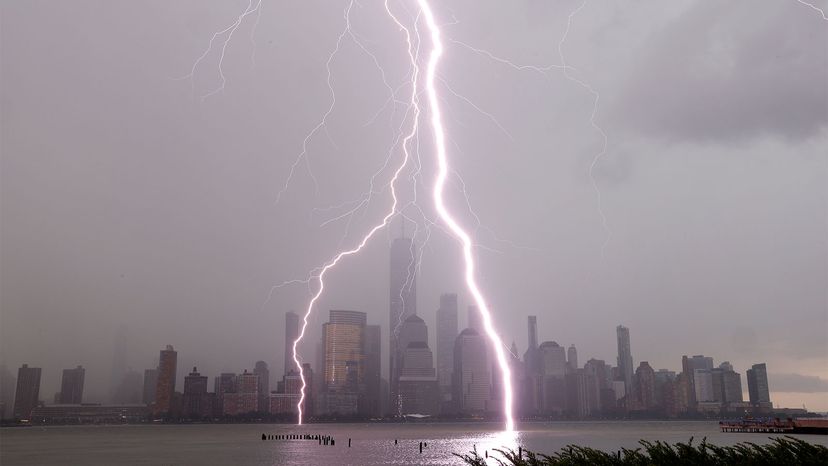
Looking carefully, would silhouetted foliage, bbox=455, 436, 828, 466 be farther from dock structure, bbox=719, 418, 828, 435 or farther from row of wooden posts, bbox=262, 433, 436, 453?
dock structure, bbox=719, 418, 828, 435

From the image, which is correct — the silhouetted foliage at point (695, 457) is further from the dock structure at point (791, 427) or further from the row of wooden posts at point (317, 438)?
the dock structure at point (791, 427)

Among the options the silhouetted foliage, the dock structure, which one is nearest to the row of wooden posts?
the dock structure

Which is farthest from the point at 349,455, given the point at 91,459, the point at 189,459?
the point at 91,459

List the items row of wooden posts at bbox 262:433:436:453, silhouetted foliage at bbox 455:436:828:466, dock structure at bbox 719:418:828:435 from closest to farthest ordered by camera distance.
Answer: silhouetted foliage at bbox 455:436:828:466, row of wooden posts at bbox 262:433:436:453, dock structure at bbox 719:418:828:435

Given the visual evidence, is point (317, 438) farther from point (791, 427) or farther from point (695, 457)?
point (695, 457)

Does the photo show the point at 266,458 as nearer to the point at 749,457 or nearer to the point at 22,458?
the point at 22,458

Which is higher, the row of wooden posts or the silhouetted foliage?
the silhouetted foliage

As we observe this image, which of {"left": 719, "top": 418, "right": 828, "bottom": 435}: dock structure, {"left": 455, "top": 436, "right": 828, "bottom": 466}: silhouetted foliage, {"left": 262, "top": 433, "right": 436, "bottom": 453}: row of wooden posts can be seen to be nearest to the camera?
{"left": 455, "top": 436, "right": 828, "bottom": 466}: silhouetted foliage

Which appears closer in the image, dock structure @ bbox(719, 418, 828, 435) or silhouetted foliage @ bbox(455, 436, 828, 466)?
silhouetted foliage @ bbox(455, 436, 828, 466)

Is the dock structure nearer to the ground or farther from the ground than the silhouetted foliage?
nearer to the ground

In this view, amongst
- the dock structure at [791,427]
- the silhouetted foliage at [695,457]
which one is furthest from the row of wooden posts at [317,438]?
the silhouetted foliage at [695,457]

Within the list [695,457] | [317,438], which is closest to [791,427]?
[317,438]
